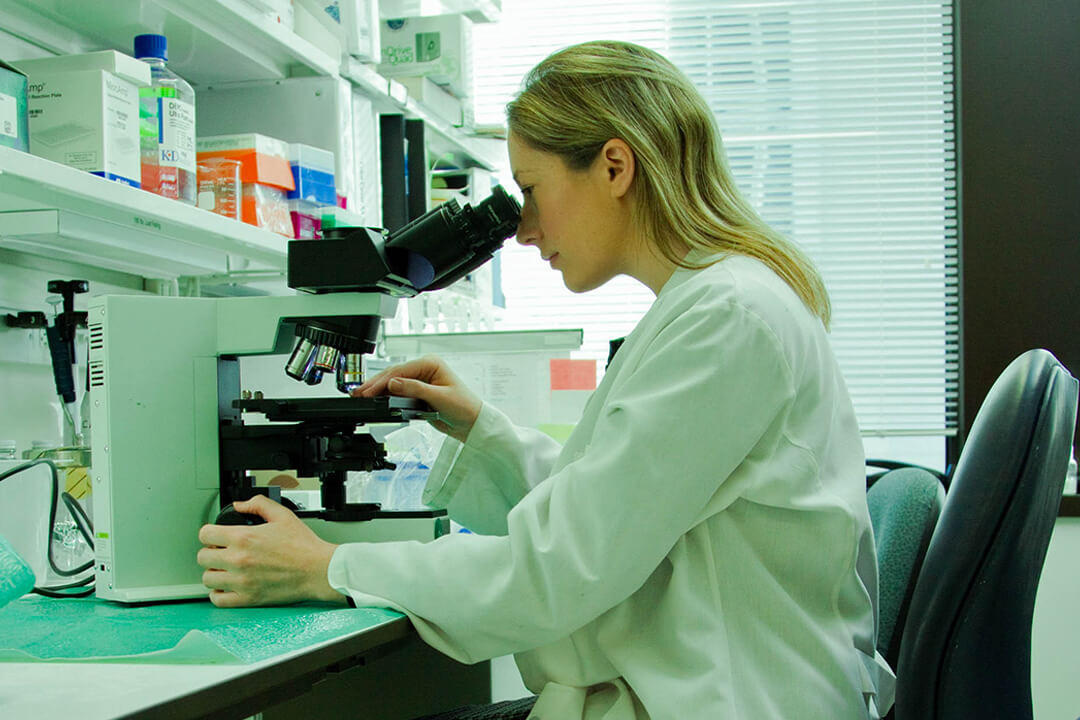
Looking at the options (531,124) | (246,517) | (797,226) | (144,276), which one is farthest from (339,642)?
(797,226)

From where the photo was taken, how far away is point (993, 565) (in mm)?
823

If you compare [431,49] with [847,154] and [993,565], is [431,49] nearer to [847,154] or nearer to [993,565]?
[847,154]

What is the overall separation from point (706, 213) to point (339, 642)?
63 cm

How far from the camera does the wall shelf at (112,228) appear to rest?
3.52 feet

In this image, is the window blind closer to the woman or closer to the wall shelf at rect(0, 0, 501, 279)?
the wall shelf at rect(0, 0, 501, 279)

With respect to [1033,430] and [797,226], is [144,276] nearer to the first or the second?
[1033,430]

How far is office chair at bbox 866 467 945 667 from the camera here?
126 cm

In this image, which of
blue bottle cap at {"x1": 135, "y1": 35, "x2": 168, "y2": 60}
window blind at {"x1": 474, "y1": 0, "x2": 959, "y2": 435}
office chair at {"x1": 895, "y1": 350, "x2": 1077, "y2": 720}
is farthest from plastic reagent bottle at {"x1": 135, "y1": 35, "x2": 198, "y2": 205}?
window blind at {"x1": 474, "y1": 0, "x2": 959, "y2": 435}

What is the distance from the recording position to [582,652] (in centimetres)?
97

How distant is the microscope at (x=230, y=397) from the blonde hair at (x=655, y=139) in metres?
0.12

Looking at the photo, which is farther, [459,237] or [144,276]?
[144,276]

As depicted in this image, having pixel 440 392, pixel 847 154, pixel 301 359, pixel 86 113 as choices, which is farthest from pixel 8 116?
pixel 847 154

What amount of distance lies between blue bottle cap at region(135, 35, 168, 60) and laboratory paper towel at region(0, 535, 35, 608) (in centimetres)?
83

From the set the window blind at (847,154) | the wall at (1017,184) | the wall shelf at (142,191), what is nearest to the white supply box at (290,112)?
the wall shelf at (142,191)
